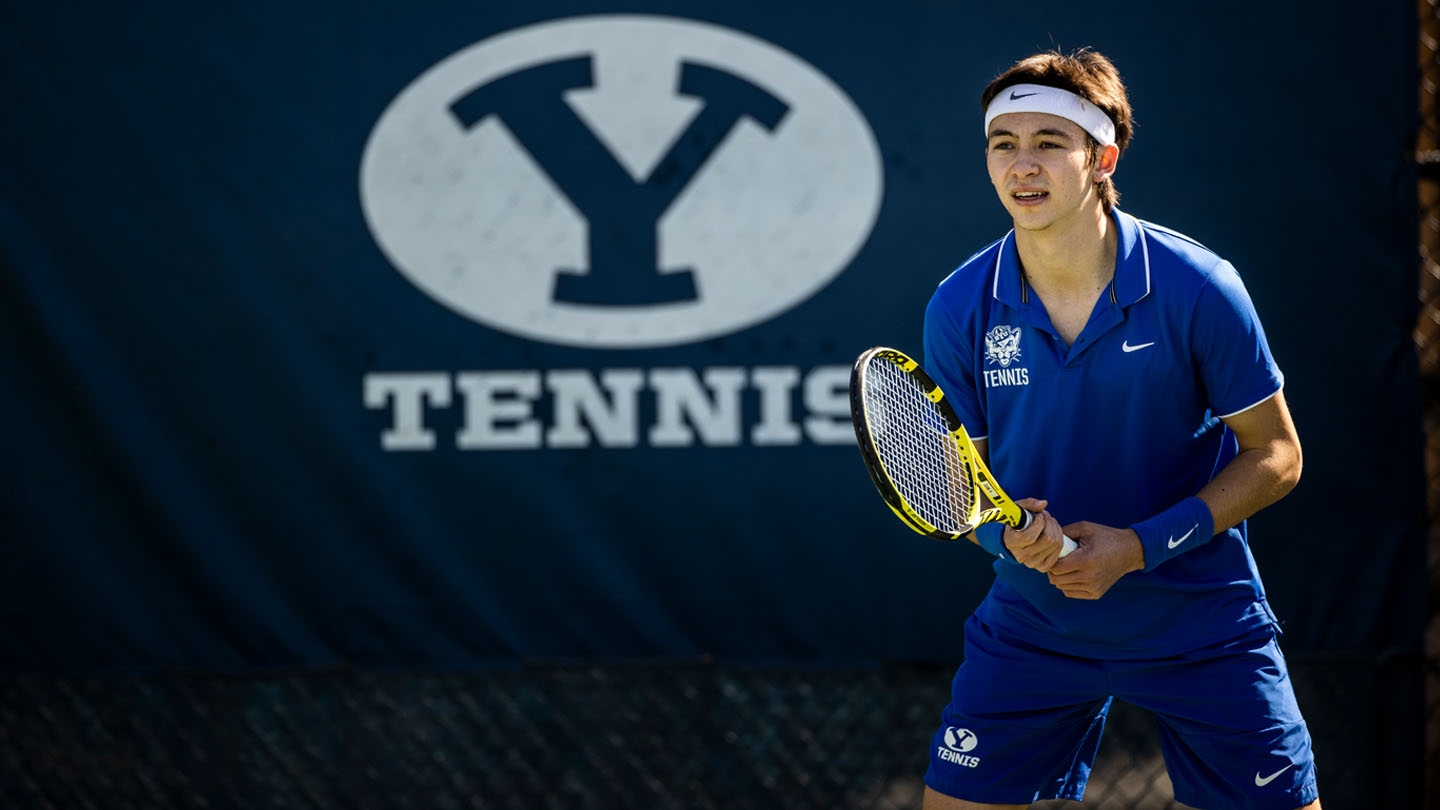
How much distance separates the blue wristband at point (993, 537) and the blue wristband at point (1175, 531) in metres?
0.20

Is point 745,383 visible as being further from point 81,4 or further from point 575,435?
point 81,4

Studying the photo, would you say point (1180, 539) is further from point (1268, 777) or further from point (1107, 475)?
point (1268, 777)

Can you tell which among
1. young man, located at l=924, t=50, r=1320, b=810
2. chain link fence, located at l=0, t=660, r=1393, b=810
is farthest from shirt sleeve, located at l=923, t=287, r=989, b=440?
chain link fence, located at l=0, t=660, r=1393, b=810

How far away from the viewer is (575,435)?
3078 mm

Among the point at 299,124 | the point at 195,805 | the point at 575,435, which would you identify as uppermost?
the point at 299,124

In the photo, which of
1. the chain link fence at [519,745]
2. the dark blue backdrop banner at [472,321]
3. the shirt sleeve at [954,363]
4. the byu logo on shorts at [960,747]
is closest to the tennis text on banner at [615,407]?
the dark blue backdrop banner at [472,321]

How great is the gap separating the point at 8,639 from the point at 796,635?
1.73 meters

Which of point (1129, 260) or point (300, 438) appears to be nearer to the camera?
point (1129, 260)

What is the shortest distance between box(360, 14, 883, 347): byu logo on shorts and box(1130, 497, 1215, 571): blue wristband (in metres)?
1.18

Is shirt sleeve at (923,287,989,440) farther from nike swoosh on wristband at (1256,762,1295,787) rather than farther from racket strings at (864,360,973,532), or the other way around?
nike swoosh on wristband at (1256,762,1295,787)

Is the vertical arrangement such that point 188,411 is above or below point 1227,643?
above

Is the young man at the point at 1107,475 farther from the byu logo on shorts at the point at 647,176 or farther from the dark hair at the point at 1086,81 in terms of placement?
the byu logo on shorts at the point at 647,176

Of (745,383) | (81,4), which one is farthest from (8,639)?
(745,383)

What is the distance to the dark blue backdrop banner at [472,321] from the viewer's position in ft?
10.1
